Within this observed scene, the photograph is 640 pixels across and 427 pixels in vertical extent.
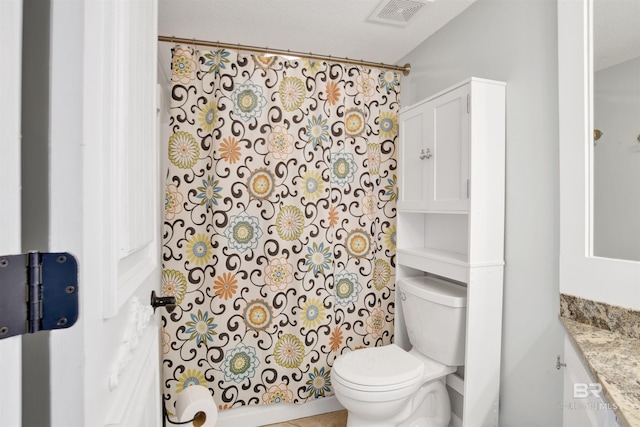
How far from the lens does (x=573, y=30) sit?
1.33 m

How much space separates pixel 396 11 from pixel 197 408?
2232 millimetres

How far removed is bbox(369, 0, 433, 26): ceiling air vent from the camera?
1778mm

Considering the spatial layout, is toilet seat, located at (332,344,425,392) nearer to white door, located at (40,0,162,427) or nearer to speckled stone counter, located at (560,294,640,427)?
speckled stone counter, located at (560,294,640,427)

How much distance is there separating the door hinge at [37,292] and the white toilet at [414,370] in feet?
4.86

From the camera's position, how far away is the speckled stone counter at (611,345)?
2.54ft

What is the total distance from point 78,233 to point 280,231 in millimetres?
1689

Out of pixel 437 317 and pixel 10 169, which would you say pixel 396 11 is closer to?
pixel 437 317

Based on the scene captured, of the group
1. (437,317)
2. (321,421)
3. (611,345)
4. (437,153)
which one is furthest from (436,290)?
(321,421)

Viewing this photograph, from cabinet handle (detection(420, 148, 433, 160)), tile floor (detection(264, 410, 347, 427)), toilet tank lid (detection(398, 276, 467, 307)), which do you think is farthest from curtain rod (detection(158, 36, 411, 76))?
tile floor (detection(264, 410, 347, 427))

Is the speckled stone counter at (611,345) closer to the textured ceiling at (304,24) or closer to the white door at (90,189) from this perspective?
the white door at (90,189)

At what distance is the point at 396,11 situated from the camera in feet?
6.10

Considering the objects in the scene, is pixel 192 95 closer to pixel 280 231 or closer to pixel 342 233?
pixel 280 231

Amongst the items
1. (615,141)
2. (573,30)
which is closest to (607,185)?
(615,141)

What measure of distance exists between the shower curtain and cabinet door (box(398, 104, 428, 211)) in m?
0.16
